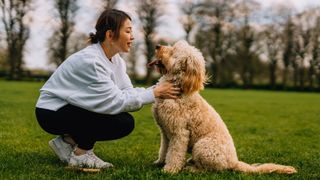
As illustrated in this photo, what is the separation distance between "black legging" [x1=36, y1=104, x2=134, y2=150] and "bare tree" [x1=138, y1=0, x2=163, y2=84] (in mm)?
52244

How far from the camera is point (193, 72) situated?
20.0 ft

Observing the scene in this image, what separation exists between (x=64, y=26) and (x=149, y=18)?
11.7 m

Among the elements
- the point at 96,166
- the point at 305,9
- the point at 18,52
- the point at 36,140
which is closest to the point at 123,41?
the point at 96,166

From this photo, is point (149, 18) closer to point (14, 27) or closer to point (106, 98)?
point (14, 27)

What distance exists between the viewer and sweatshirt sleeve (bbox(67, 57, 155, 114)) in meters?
6.08

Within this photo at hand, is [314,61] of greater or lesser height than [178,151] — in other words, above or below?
above

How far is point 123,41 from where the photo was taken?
21.1 feet

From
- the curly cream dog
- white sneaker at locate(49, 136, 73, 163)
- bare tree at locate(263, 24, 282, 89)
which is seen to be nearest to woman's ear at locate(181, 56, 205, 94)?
the curly cream dog

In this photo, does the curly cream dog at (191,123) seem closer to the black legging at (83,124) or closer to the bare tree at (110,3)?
the black legging at (83,124)

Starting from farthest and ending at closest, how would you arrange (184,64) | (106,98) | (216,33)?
(216,33)
(184,64)
(106,98)

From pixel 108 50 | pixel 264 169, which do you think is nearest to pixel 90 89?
pixel 108 50

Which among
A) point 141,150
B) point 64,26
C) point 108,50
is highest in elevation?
point 64,26

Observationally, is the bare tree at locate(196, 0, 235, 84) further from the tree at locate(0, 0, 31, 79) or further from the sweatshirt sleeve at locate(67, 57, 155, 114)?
the sweatshirt sleeve at locate(67, 57, 155, 114)

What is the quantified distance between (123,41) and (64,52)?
47.8m
